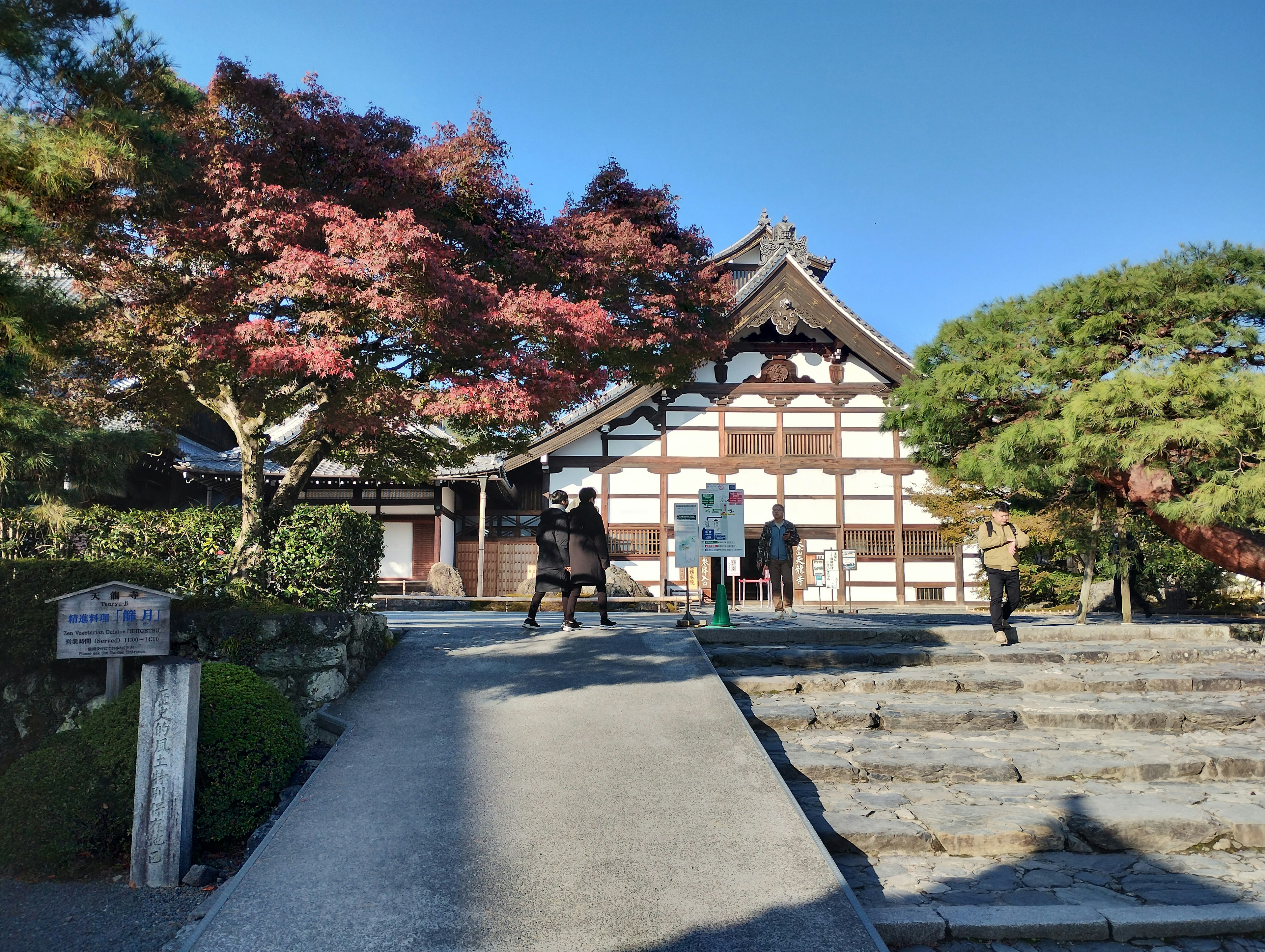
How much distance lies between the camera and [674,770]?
4.96 metres

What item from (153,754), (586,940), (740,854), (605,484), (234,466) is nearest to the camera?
(586,940)

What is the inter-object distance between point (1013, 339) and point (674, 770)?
6240 mm

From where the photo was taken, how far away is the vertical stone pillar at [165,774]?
4.30 metres

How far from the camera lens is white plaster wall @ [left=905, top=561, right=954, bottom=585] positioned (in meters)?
20.2

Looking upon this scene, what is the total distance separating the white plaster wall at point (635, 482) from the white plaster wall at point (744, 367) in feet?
10.4

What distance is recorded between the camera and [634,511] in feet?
65.9

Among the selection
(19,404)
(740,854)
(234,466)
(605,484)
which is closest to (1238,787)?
(740,854)

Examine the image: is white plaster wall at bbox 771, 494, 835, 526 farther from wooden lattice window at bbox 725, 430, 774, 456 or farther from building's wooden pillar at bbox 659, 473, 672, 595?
building's wooden pillar at bbox 659, 473, 672, 595

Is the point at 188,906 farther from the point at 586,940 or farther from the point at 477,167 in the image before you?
the point at 477,167

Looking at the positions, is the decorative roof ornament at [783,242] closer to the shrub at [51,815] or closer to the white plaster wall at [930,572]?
the white plaster wall at [930,572]

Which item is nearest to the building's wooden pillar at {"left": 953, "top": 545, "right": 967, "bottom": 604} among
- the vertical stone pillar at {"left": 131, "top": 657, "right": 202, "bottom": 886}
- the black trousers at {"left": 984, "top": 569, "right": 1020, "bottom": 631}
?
the black trousers at {"left": 984, "top": 569, "right": 1020, "bottom": 631}

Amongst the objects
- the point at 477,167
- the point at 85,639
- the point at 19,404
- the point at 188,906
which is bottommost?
the point at 188,906

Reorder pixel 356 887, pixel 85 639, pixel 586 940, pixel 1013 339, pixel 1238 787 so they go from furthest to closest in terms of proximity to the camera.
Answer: pixel 1013 339
pixel 1238 787
pixel 85 639
pixel 356 887
pixel 586 940

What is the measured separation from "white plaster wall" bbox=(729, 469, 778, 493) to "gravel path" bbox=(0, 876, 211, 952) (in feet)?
55.3
